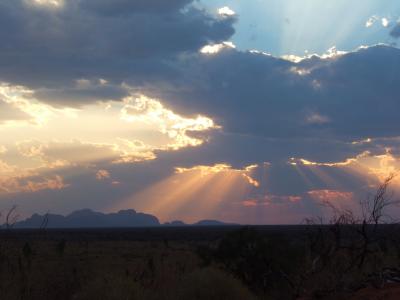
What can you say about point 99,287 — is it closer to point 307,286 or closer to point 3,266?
point 3,266

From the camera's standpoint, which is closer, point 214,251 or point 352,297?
point 352,297

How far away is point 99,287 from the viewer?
17203mm

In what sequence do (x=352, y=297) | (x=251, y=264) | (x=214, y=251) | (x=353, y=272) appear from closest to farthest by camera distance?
(x=352, y=297) → (x=353, y=272) → (x=251, y=264) → (x=214, y=251)

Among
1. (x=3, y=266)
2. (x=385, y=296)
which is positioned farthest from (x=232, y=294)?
(x=3, y=266)

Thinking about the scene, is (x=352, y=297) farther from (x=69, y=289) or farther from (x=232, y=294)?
(x=69, y=289)

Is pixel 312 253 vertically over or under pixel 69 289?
over

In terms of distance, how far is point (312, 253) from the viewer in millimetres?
23516

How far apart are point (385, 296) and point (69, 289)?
10757 mm

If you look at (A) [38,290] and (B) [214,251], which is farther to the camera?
(B) [214,251]

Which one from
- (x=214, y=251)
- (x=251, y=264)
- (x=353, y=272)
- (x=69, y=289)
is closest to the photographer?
(x=69, y=289)

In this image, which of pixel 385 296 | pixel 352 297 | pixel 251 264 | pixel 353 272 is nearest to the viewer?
pixel 385 296

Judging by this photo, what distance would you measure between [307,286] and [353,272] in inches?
84.4

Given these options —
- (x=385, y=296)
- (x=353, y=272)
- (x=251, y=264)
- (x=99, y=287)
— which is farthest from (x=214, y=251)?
(x=385, y=296)

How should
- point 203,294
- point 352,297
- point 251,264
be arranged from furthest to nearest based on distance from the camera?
point 251,264, point 203,294, point 352,297
